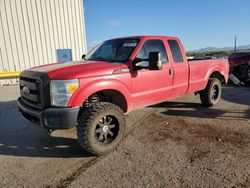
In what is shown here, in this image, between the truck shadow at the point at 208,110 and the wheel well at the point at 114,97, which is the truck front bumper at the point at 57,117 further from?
the truck shadow at the point at 208,110

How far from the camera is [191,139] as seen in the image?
14.0 ft

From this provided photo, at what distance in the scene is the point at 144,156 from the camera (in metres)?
3.61

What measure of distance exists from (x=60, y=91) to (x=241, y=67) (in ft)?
34.0

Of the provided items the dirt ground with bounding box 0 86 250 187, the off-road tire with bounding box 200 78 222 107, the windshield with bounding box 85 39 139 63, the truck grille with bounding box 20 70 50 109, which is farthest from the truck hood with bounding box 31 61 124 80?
the off-road tire with bounding box 200 78 222 107

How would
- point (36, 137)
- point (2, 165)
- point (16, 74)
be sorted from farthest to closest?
point (16, 74) → point (36, 137) → point (2, 165)

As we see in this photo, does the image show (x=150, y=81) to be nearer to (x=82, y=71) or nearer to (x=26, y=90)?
(x=82, y=71)

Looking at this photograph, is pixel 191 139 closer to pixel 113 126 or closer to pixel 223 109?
pixel 113 126

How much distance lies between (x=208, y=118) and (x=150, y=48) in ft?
7.56

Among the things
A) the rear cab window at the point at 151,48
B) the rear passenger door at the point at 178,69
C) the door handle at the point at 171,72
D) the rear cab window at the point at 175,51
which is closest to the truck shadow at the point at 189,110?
the rear passenger door at the point at 178,69

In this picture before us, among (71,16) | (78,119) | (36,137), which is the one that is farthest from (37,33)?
(78,119)

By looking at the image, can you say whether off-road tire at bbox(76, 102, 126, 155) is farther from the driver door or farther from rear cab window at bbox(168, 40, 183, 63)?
rear cab window at bbox(168, 40, 183, 63)

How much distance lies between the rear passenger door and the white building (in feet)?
31.6

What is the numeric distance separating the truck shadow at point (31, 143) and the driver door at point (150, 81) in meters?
1.49

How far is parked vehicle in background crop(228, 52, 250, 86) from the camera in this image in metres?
10.9
